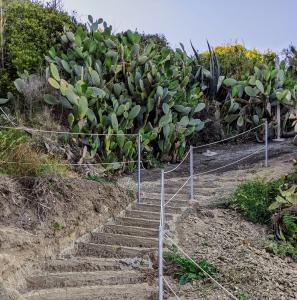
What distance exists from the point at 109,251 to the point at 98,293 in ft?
3.45

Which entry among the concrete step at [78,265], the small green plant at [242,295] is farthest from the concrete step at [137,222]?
the small green plant at [242,295]

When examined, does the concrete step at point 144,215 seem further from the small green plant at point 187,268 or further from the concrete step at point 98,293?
the concrete step at point 98,293

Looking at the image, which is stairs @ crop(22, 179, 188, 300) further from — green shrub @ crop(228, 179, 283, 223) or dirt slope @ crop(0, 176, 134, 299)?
green shrub @ crop(228, 179, 283, 223)

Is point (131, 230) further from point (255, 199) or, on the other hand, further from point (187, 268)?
point (255, 199)

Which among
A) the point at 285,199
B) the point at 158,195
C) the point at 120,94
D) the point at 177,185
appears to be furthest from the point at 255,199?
the point at 120,94

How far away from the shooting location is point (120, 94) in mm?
11039

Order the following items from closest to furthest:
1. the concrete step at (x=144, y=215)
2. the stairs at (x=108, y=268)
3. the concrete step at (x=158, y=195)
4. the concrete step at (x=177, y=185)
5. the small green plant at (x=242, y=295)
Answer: the small green plant at (x=242, y=295) → the stairs at (x=108, y=268) → the concrete step at (x=144, y=215) → the concrete step at (x=158, y=195) → the concrete step at (x=177, y=185)

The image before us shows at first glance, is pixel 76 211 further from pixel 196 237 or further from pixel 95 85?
pixel 95 85

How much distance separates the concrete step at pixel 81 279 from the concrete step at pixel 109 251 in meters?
0.45

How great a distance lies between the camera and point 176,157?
1180 cm

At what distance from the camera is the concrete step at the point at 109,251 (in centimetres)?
690

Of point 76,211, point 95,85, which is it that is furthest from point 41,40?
point 76,211

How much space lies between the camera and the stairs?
599 centimetres

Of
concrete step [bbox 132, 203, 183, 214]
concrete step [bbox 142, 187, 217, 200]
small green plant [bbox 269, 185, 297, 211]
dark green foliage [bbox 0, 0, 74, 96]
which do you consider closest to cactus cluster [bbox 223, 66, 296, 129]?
concrete step [bbox 142, 187, 217, 200]
